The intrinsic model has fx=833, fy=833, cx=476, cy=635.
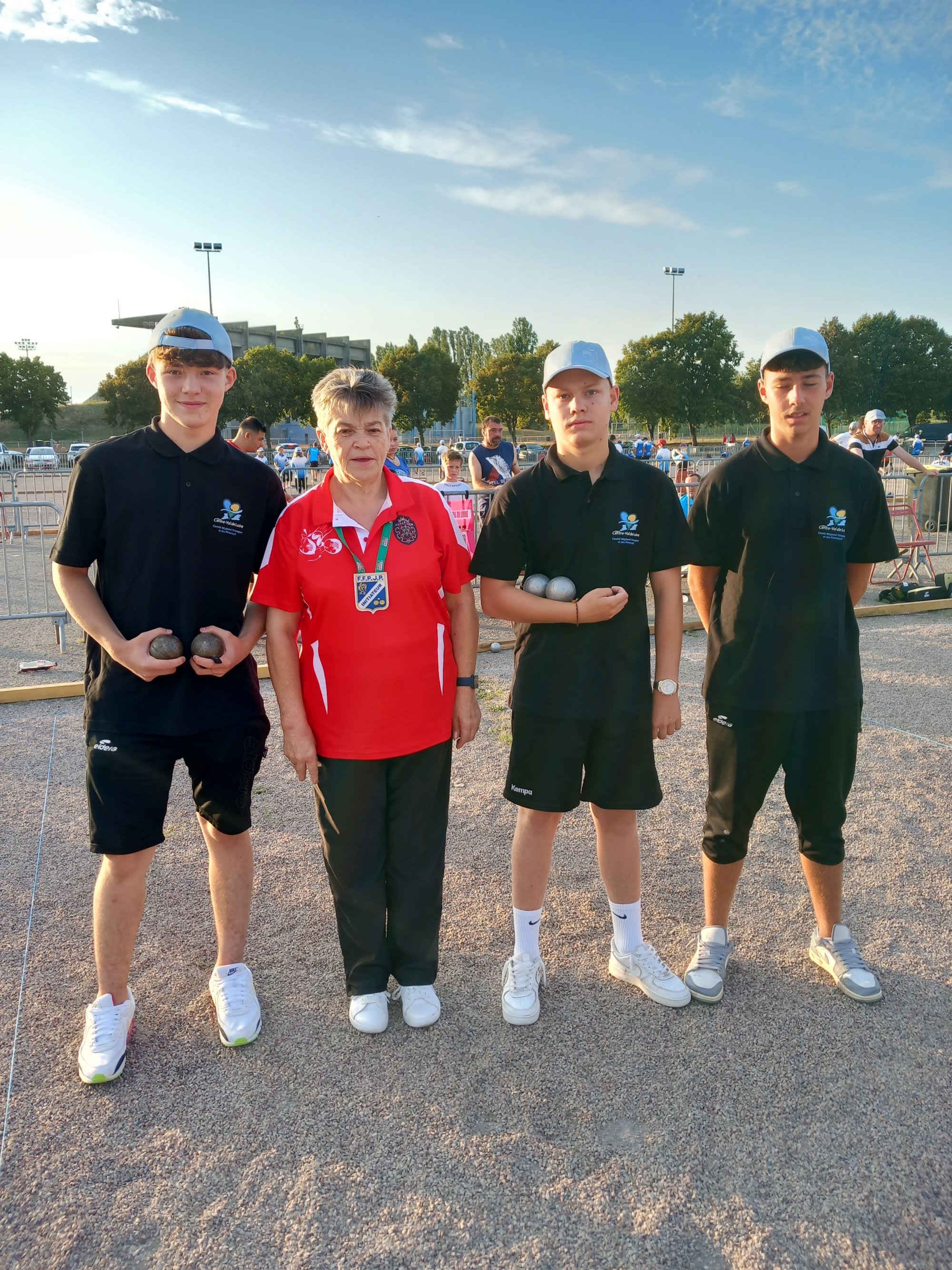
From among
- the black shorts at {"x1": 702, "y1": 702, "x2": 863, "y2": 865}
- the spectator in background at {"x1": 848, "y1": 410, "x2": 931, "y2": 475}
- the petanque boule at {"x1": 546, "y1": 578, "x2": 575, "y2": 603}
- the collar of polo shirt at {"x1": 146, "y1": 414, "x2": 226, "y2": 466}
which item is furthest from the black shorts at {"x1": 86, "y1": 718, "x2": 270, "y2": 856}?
the spectator in background at {"x1": 848, "y1": 410, "x2": 931, "y2": 475}

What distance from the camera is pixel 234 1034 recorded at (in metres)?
2.81

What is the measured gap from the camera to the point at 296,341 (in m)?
95.8

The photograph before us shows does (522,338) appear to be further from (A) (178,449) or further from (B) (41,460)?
(A) (178,449)

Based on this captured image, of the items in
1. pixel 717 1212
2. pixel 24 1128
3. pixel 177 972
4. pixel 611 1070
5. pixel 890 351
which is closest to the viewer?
pixel 717 1212

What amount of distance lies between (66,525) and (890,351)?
81.7 m

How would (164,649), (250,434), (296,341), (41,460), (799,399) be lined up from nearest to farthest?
(164,649)
(799,399)
(250,434)
(41,460)
(296,341)

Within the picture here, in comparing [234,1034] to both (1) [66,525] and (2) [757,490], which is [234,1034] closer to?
(1) [66,525]

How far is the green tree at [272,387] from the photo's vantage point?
6444cm

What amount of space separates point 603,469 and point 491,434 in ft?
27.3

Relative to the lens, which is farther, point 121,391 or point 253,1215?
point 121,391

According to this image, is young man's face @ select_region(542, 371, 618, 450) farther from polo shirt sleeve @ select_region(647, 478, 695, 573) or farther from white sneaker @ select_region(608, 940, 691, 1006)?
white sneaker @ select_region(608, 940, 691, 1006)

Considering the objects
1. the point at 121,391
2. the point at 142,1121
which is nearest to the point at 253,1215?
the point at 142,1121

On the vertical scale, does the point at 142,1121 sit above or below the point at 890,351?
below

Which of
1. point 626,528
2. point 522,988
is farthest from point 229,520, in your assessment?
point 522,988
